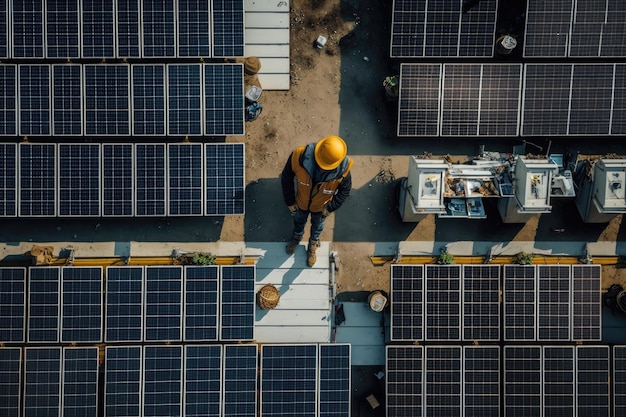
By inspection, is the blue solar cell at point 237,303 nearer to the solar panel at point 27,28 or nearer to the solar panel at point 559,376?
the solar panel at point 27,28

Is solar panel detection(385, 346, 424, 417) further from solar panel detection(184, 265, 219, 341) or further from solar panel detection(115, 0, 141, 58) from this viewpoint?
solar panel detection(115, 0, 141, 58)

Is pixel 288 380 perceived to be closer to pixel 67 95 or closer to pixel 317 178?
pixel 317 178

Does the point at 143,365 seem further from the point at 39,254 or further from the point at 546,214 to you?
the point at 546,214

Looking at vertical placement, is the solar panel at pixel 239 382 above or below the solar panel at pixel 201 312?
below

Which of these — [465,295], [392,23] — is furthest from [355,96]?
[465,295]

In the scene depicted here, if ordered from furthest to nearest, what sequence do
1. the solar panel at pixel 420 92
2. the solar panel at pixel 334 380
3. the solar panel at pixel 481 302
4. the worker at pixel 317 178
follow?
the solar panel at pixel 420 92
the solar panel at pixel 481 302
the solar panel at pixel 334 380
the worker at pixel 317 178

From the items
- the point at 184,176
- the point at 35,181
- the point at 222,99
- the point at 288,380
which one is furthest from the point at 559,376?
the point at 35,181

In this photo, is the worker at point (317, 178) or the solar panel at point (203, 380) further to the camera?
the solar panel at point (203, 380)

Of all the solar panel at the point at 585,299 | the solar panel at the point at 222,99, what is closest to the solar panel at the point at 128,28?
the solar panel at the point at 222,99
